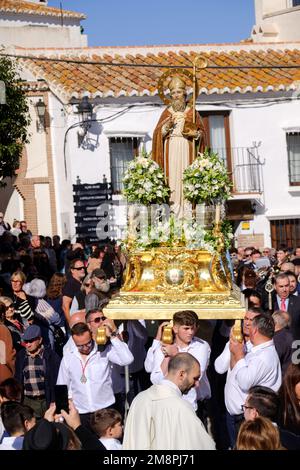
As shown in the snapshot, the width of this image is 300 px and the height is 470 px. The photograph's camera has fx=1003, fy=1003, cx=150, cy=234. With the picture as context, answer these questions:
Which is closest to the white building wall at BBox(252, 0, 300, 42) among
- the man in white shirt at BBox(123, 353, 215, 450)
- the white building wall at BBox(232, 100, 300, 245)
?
the white building wall at BBox(232, 100, 300, 245)

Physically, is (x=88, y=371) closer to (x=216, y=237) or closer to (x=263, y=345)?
(x=263, y=345)

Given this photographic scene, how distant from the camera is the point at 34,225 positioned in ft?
72.7

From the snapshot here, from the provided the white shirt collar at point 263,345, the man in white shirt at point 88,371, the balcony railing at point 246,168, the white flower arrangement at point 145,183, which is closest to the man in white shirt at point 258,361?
the white shirt collar at point 263,345

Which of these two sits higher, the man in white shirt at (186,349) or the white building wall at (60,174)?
the white building wall at (60,174)

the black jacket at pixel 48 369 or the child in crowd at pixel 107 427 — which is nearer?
the child in crowd at pixel 107 427

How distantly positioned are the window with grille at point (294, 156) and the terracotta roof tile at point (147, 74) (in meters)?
1.27

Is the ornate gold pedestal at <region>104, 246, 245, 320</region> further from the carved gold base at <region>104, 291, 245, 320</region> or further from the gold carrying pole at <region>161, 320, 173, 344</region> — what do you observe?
the gold carrying pole at <region>161, 320, 173, 344</region>

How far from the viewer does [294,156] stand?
22.6 metres

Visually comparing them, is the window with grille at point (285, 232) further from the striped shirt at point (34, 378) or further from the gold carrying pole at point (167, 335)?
the striped shirt at point (34, 378)

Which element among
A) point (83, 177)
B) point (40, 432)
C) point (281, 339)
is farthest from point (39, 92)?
point (40, 432)

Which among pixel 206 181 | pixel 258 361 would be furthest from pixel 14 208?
pixel 258 361

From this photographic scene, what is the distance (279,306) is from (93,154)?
34.3 ft

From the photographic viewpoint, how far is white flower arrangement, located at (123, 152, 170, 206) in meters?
10.5

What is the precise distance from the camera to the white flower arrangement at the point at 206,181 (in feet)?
34.2
